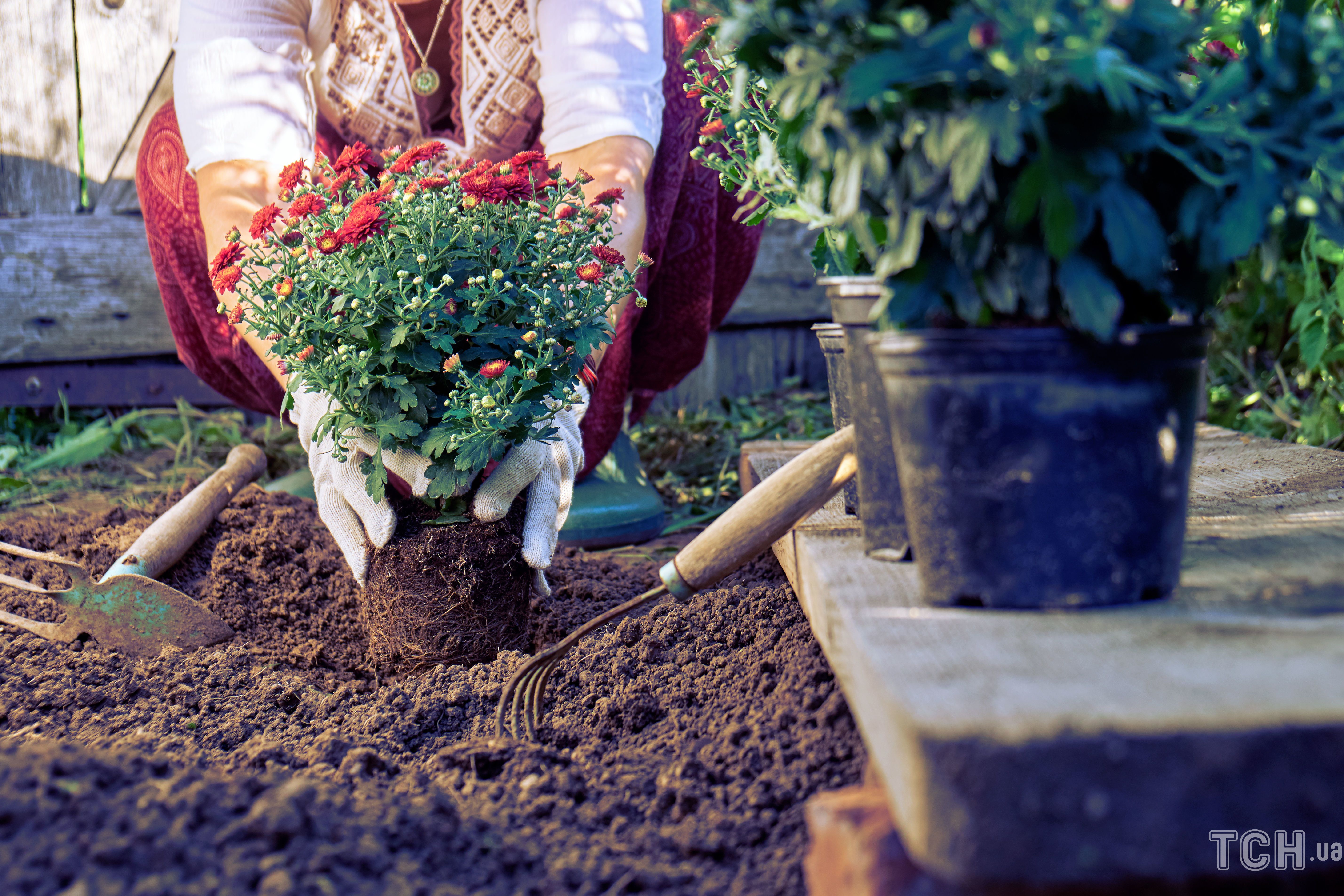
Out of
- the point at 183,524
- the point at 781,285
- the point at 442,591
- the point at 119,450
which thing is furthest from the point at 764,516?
the point at 119,450

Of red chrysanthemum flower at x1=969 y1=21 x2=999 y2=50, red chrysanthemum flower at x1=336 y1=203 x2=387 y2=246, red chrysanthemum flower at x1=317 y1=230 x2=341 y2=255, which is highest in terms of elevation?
red chrysanthemum flower at x1=969 y1=21 x2=999 y2=50

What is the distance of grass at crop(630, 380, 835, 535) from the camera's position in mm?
3020

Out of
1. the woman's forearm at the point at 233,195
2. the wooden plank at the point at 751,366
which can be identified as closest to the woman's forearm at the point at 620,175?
the woman's forearm at the point at 233,195

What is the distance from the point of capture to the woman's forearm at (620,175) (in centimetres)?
204

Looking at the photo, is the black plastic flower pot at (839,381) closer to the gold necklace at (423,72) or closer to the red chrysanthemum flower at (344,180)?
the red chrysanthemum flower at (344,180)

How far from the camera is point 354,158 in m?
1.54

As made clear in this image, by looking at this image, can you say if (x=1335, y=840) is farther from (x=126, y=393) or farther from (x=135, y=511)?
(x=126, y=393)

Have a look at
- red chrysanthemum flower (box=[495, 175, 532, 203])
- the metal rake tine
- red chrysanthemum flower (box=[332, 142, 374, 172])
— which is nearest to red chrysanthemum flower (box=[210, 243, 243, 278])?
red chrysanthemum flower (box=[332, 142, 374, 172])

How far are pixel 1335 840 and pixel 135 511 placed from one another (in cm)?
272

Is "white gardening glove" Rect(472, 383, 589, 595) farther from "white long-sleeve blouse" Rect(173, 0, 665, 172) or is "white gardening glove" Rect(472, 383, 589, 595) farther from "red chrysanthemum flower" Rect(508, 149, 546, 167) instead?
"white long-sleeve blouse" Rect(173, 0, 665, 172)

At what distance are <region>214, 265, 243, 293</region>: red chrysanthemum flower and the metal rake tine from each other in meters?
0.77

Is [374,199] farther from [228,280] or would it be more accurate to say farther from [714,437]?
[714,437]

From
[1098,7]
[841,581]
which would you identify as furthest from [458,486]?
[1098,7]

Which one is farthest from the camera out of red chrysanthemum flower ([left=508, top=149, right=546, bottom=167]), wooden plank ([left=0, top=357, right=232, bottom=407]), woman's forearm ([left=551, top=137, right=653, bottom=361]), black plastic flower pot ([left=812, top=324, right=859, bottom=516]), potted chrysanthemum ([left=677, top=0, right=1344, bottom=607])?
wooden plank ([left=0, top=357, right=232, bottom=407])
